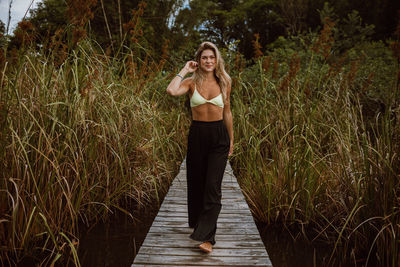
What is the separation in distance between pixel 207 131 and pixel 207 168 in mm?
306

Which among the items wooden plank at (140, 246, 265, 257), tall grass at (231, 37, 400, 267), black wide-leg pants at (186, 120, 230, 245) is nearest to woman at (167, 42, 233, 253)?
black wide-leg pants at (186, 120, 230, 245)

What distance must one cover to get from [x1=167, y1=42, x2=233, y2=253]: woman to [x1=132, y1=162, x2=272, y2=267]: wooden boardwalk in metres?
0.17

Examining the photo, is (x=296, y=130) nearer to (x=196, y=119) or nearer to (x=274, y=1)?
(x=196, y=119)

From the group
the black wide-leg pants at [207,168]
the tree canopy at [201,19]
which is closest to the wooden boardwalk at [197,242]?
the black wide-leg pants at [207,168]

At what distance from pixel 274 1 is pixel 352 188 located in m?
25.1

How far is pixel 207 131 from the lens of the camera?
9.48 ft

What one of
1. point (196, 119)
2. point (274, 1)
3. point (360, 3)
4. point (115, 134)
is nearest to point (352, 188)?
point (196, 119)

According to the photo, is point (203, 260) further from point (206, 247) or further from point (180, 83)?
point (180, 83)

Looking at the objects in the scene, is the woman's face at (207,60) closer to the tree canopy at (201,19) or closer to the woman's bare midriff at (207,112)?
the woman's bare midriff at (207,112)

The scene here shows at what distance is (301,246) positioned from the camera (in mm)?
4105

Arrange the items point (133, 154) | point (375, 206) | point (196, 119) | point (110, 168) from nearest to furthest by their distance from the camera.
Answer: point (196, 119) < point (375, 206) < point (110, 168) < point (133, 154)

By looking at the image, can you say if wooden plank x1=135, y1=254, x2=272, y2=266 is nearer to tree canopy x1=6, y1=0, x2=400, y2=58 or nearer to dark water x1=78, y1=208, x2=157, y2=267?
dark water x1=78, y1=208, x2=157, y2=267

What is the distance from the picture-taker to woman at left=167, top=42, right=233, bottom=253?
9.32 ft

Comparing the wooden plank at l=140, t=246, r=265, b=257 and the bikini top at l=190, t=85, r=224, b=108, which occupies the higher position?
the bikini top at l=190, t=85, r=224, b=108
